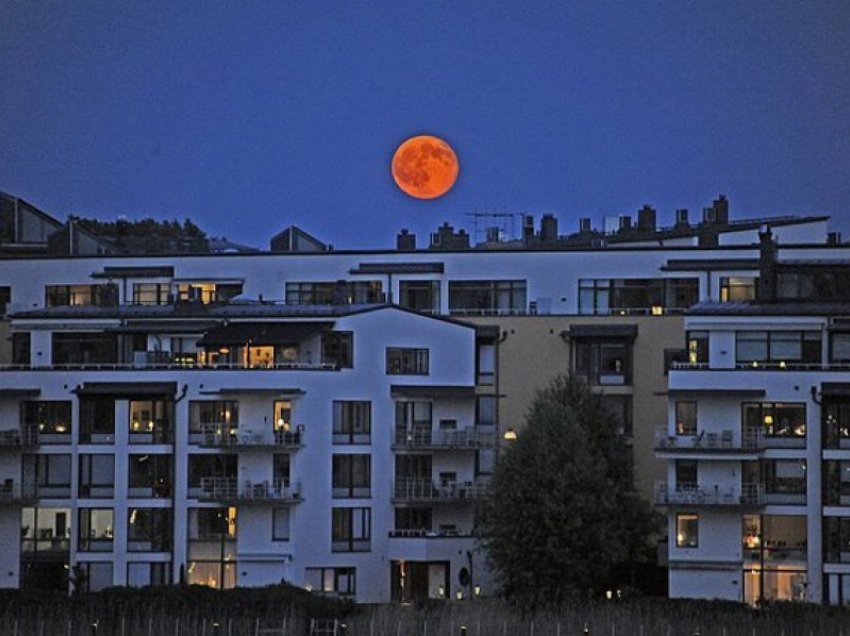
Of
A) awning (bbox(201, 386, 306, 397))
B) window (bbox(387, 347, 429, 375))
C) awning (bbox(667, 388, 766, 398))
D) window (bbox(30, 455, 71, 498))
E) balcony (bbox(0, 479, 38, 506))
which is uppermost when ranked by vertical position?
window (bbox(387, 347, 429, 375))

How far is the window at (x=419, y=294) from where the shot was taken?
90.1 metres

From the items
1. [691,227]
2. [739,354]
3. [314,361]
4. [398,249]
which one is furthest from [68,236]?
[739,354]

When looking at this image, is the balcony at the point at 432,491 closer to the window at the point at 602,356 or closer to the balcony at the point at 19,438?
the window at the point at 602,356

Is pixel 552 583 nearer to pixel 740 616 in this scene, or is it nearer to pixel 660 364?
pixel 740 616

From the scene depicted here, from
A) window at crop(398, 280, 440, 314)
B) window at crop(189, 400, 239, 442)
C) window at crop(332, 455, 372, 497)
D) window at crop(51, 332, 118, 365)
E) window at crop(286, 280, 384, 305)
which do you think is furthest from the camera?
window at crop(286, 280, 384, 305)

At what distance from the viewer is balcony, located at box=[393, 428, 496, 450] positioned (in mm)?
79812

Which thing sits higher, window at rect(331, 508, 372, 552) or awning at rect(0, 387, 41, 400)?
awning at rect(0, 387, 41, 400)

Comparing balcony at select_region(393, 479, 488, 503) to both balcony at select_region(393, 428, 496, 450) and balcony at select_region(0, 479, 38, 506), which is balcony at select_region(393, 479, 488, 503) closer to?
balcony at select_region(393, 428, 496, 450)

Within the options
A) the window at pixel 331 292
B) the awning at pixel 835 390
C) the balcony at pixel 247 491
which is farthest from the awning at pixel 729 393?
the window at pixel 331 292

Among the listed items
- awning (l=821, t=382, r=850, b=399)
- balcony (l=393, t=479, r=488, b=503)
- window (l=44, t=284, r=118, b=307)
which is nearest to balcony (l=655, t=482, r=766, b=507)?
awning (l=821, t=382, r=850, b=399)

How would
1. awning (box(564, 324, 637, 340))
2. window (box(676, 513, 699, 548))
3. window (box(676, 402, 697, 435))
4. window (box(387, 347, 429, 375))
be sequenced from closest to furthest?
window (box(676, 513, 699, 548)) → window (box(676, 402, 697, 435)) → window (box(387, 347, 429, 375)) → awning (box(564, 324, 637, 340))

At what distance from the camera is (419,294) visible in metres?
90.4

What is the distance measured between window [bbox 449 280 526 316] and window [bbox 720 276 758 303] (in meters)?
7.91

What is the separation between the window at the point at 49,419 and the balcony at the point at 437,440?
38.5ft
